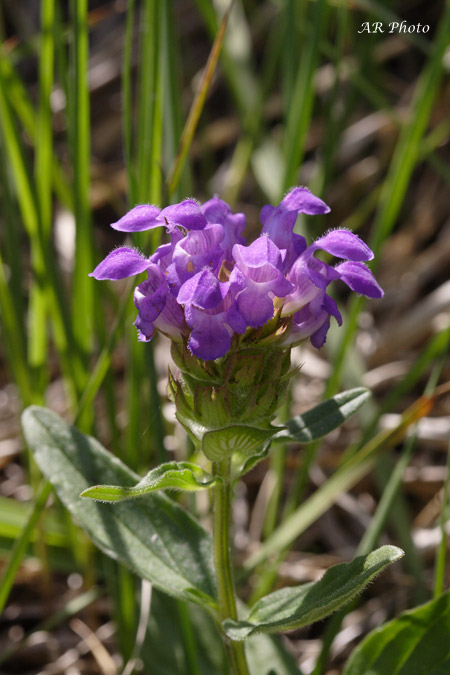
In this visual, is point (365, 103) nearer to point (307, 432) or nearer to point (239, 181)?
point (239, 181)

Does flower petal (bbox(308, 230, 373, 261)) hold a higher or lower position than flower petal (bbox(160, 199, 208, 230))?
lower

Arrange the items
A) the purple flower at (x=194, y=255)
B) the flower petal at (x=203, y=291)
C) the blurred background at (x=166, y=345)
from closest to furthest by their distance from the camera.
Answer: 1. the flower petal at (x=203, y=291)
2. the purple flower at (x=194, y=255)
3. the blurred background at (x=166, y=345)

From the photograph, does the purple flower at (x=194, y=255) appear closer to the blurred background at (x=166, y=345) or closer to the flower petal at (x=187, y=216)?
the flower petal at (x=187, y=216)

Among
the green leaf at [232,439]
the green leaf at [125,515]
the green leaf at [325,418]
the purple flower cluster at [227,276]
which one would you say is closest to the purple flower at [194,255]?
the purple flower cluster at [227,276]

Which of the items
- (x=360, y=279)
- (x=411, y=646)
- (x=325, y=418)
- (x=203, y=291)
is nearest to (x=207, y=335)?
(x=203, y=291)

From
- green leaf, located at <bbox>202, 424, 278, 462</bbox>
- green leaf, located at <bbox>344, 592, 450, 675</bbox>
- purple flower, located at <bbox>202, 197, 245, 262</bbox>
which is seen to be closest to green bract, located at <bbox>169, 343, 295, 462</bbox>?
green leaf, located at <bbox>202, 424, 278, 462</bbox>

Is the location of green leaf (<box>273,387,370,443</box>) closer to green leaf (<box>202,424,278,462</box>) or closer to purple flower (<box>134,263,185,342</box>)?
green leaf (<box>202,424,278,462</box>)

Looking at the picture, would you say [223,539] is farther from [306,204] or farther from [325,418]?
[306,204]
